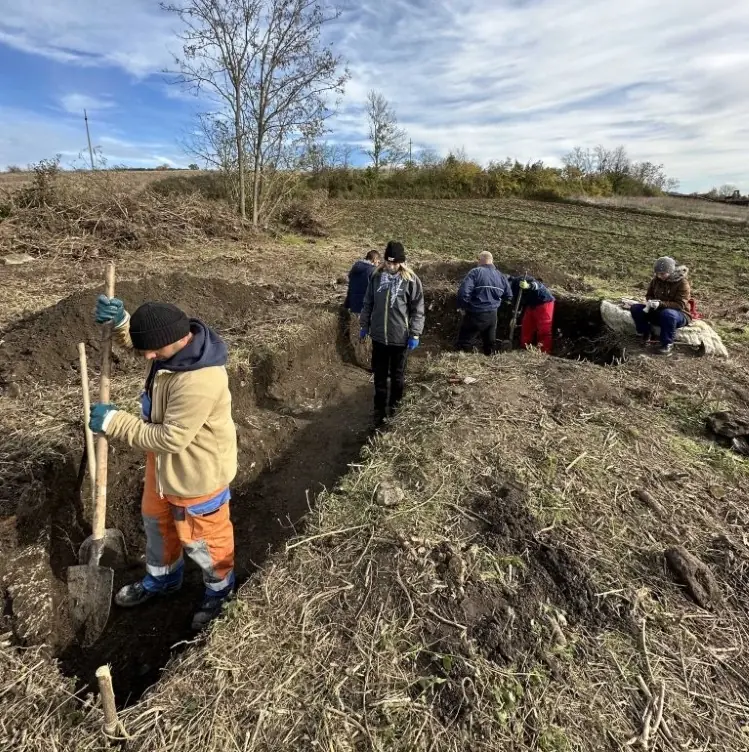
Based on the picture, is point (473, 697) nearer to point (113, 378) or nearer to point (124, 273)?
point (113, 378)

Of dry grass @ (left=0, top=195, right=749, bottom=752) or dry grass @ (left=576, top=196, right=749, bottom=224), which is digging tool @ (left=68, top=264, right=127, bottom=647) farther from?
dry grass @ (left=576, top=196, right=749, bottom=224)

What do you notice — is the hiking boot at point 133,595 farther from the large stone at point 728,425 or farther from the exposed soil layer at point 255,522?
the large stone at point 728,425

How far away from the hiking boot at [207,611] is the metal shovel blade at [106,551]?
30.5 inches

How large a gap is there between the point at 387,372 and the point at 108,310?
3.35m

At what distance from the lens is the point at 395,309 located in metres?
5.28

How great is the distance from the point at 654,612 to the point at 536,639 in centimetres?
75

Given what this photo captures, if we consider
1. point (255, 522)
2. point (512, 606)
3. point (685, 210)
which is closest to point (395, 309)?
point (255, 522)

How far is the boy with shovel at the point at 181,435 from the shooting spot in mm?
2594

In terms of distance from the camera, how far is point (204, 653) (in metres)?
Result: 2.32

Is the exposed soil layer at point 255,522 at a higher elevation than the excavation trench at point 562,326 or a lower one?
lower

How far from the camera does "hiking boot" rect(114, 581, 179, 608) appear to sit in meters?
3.34

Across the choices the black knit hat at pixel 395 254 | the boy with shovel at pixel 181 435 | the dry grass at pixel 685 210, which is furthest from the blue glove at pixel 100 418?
the dry grass at pixel 685 210

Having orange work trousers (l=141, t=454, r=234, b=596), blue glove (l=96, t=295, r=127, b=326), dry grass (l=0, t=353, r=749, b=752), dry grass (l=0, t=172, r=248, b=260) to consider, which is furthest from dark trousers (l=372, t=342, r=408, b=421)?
dry grass (l=0, t=172, r=248, b=260)

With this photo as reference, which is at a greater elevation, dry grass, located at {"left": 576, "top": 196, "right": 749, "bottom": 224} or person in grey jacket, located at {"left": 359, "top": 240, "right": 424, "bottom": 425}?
dry grass, located at {"left": 576, "top": 196, "right": 749, "bottom": 224}
